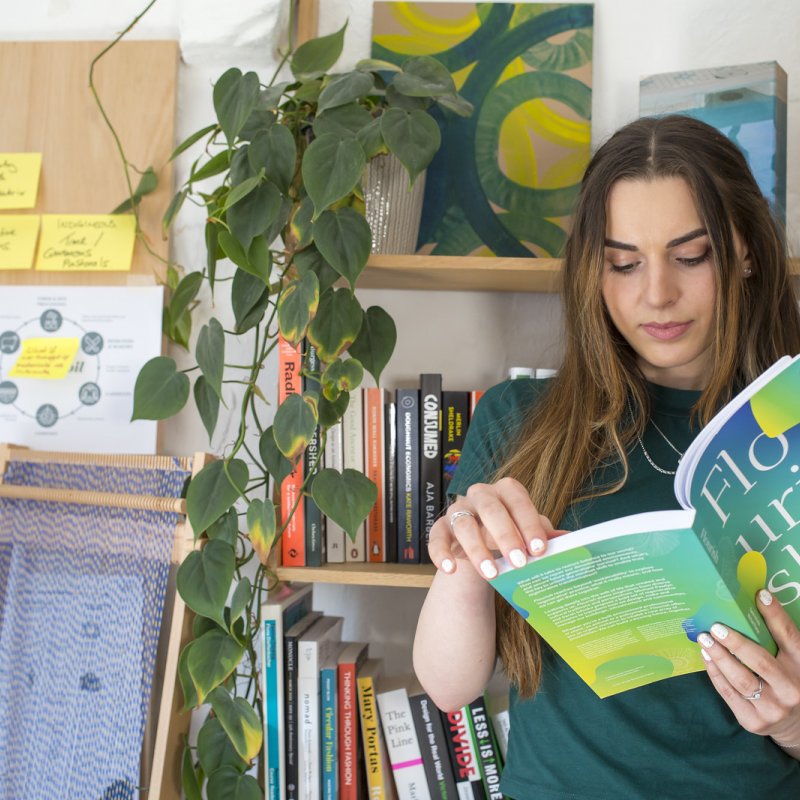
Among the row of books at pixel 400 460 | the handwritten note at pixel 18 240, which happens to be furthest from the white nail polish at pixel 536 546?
the handwritten note at pixel 18 240

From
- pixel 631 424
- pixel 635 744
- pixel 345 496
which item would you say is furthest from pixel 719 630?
pixel 345 496

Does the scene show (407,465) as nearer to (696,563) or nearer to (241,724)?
(241,724)

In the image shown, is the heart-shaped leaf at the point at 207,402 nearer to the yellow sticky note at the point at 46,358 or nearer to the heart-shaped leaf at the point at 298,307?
the heart-shaped leaf at the point at 298,307

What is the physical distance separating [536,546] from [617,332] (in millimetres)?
493

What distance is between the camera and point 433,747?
125cm

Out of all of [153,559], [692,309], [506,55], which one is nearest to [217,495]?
[153,559]

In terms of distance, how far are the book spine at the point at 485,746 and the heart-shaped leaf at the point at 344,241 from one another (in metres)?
A: 0.60

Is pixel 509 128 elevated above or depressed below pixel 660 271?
above

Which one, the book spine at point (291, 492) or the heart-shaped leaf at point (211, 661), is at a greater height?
the book spine at point (291, 492)

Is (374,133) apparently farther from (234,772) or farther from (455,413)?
(234,772)

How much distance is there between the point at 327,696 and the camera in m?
1.24

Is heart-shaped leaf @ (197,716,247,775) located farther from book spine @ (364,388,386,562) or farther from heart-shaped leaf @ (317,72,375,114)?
heart-shaped leaf @ (317,72,375,114)

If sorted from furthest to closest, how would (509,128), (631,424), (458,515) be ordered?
(509,128) < (631,424) < (458,515)

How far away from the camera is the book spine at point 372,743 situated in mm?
1243
